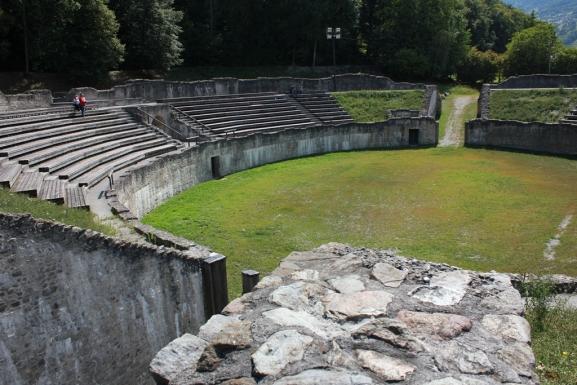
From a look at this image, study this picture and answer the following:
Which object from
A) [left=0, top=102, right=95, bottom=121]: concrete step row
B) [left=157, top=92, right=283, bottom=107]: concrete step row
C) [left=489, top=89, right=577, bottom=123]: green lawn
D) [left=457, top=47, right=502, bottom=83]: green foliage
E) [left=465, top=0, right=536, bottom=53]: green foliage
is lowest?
[left=489, top=89, right=577, bottom=123]: green lawn

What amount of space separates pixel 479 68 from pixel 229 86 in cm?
2463

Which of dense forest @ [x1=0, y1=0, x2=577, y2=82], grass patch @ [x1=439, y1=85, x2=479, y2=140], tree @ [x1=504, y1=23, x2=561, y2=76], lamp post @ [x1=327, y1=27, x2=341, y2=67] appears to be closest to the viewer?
grass patch @ [x1=439, y1=85, x2=479, y2=140]

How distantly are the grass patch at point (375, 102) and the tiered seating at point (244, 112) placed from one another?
347cm

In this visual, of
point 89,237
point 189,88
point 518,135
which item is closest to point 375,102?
point 518,135

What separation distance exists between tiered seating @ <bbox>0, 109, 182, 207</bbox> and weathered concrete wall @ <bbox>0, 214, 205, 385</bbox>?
3.71 metres

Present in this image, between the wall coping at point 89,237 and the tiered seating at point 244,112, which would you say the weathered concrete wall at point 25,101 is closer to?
the tiered seating at point 244,112

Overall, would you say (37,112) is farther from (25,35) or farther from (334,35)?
(334,35)

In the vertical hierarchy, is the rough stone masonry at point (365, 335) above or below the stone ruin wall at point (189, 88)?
below

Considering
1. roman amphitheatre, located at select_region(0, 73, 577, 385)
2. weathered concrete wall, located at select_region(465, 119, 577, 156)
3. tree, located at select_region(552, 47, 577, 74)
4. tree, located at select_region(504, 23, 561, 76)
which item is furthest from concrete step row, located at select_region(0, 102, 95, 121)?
tree, located at select_region(552, 47, 577, 74)

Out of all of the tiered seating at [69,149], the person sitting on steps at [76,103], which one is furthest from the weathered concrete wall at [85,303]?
the person sitting on steps at [76,103]

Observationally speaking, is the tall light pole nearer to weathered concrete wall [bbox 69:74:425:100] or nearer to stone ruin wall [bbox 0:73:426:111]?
A: stone ruin wall [bbox 0:73:426:111]

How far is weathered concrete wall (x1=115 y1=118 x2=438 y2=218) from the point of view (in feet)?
58.3

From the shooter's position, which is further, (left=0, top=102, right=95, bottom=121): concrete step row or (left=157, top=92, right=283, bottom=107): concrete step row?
(left=157, top=92, right=283, bottom=107): concrete step row

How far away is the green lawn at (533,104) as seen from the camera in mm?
29125
